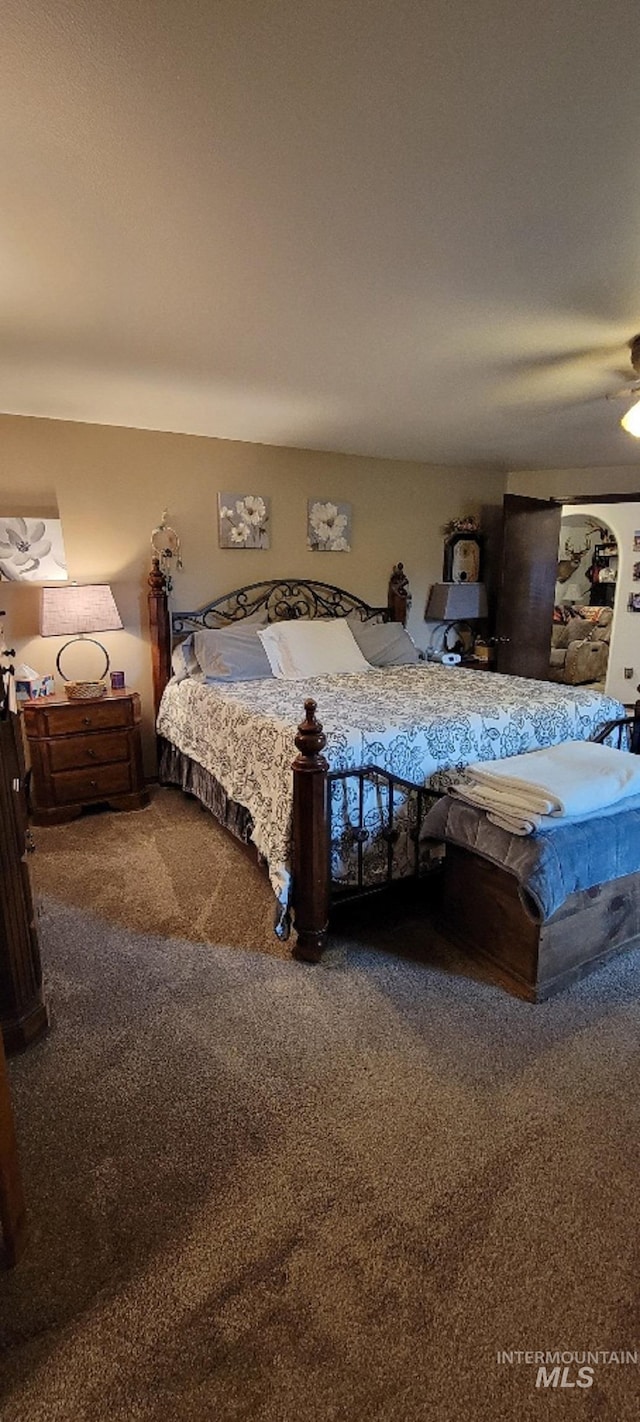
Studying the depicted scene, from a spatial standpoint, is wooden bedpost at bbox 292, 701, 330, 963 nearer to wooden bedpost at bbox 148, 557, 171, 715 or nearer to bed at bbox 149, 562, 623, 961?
bed at bbox 149, 562, 623, 961

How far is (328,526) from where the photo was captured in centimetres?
458

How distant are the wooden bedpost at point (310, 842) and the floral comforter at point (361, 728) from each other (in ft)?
0.23

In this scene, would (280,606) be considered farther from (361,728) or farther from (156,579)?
(361,728)

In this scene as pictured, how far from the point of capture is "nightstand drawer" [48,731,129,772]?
349 centimetres

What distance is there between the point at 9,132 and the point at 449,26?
86 cm

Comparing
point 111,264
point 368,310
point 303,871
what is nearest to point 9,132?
point 111,264

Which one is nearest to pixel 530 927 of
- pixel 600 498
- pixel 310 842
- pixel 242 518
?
pixel 310 842

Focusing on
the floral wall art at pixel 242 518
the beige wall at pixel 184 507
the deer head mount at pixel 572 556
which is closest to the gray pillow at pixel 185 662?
the beige wall at pixel 184 507

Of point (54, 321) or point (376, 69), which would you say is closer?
point (376, 69)

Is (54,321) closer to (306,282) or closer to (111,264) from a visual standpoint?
(111,264)

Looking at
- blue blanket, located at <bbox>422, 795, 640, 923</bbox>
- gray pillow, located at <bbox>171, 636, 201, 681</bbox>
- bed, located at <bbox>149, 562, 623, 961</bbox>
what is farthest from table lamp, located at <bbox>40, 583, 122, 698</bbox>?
blue blanket, located at <bbox>422, 795, 640, 923</bbox>

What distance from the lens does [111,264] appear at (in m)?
1.82

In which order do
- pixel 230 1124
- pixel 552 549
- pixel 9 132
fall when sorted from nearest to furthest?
1. pixel 9 132
2. pixel 230 1124
3. pixel 552 549

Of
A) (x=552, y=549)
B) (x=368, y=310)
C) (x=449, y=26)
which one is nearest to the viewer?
(x=449, y=26)
